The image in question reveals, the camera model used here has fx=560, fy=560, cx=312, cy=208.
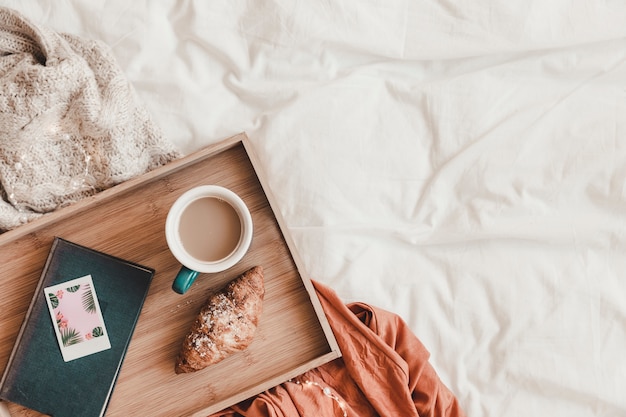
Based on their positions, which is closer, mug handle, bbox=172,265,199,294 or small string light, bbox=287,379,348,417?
mug handle, bbox=172,265,199,294

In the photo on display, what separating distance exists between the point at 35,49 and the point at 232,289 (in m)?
0.51

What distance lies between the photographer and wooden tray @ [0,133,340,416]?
851 mm

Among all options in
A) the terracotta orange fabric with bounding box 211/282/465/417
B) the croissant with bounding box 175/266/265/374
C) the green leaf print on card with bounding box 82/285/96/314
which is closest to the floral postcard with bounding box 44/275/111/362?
the green leaf print on card with bounding box 82/285/96/314

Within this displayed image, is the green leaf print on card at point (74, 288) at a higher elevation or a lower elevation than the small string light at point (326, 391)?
higher

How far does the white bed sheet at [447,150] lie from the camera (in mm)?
958

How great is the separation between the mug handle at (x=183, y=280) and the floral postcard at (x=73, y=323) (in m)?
0.14

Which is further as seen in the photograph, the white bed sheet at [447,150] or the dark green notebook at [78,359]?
the white bed sheet at [447,150]

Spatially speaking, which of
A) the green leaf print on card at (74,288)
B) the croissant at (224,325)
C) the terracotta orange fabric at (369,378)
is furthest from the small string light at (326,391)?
the green leaf print on card at (74,288)

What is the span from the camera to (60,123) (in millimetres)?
897

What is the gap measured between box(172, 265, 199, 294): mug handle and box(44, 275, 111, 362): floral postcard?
137 millimetres

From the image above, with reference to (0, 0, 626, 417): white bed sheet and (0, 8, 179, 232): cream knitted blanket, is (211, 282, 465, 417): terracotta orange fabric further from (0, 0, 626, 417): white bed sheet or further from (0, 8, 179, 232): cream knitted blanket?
(0, 8, 179, 232): cream knitted blanket

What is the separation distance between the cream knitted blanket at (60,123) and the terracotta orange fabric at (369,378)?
40 centimetres

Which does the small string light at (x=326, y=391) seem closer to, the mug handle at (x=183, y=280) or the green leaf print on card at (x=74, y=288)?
the mug handle at (x=183, y=280)

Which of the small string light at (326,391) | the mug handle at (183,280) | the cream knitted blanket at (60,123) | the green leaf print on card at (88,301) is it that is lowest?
the small string light at (326,391)
